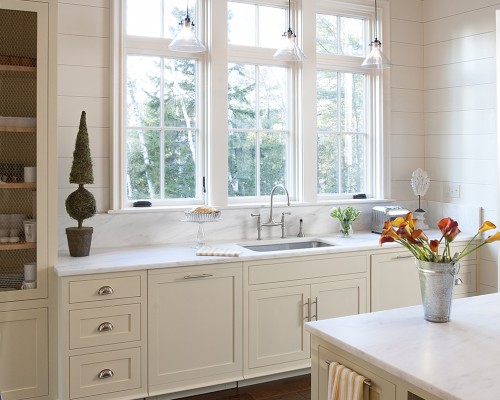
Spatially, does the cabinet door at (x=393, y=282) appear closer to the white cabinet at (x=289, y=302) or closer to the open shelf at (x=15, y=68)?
the white cabinet at (x=289, y=302)

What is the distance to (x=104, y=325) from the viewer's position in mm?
2941

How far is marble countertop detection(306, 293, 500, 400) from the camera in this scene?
4.68 ft

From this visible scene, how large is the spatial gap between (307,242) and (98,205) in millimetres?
1494

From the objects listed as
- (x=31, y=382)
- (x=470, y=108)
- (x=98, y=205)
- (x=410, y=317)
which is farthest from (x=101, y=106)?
(x=470, y=108)

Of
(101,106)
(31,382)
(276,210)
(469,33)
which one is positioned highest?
(469,33)

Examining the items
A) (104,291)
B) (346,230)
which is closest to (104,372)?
(104,291)

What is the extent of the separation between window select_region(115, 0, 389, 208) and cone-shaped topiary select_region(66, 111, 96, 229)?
381mm

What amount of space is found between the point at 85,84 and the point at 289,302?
6.23 ft

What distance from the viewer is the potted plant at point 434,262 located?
6.21ft

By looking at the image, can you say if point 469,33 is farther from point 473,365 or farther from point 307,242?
point 473,365

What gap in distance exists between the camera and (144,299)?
3041mm

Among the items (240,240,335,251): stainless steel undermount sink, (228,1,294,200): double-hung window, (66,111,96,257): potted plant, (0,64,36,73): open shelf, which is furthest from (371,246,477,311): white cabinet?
(0,64,36,73): open shelf

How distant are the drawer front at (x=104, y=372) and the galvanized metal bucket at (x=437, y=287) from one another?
5.66ft

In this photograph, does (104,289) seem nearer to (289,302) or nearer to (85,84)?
(289,302)
